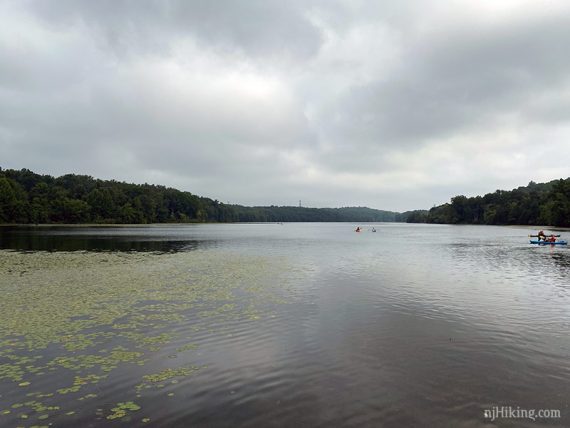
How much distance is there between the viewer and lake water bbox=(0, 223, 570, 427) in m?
8.52

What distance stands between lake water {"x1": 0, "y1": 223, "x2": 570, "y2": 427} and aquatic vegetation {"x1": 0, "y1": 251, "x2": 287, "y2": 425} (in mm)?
64

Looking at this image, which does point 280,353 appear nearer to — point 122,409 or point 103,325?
point 122,409

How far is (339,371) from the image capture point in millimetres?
10797

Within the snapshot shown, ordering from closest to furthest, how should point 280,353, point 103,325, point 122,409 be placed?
point 122,409 < point 280,353 < point 103,325

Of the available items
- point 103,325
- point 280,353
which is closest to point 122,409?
point 280,353

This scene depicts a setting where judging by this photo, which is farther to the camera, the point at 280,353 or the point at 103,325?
the point at 103,325

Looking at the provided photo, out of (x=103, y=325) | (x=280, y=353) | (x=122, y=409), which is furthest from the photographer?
(x=103, y=325)

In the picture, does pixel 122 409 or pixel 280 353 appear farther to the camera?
pixel 280 353

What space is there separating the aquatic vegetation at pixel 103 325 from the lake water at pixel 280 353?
0.21ft

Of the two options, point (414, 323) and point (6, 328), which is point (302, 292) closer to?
point (414, 323)

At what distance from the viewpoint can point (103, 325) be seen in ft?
50.2

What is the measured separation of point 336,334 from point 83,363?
8586 mm

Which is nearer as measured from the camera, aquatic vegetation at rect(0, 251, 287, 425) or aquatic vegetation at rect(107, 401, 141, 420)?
aquatic vegetation at rect(107, 401, 141, 420)

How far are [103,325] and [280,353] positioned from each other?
7.75m
